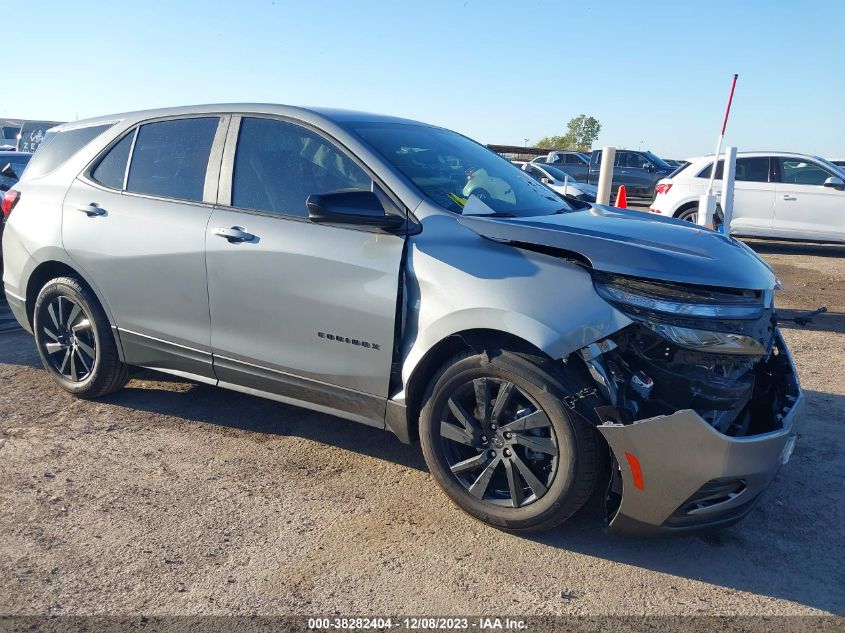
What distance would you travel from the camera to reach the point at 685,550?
3223mm

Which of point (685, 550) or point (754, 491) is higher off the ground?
point (754, 491)

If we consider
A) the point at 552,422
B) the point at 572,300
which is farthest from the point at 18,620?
the point at 572,300

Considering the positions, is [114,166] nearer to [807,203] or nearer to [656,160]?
[807,203]

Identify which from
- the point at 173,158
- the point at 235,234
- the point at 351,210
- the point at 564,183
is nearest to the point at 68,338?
the point at 173,158

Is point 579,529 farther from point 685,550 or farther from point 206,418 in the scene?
point 206,418

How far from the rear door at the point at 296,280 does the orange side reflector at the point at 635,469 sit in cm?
118

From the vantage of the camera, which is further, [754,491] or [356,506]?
[356,506]

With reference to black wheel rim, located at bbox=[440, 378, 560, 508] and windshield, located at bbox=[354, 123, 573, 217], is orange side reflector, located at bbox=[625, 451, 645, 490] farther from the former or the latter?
windshield, located at bbox=[354, 123, 573, 217]

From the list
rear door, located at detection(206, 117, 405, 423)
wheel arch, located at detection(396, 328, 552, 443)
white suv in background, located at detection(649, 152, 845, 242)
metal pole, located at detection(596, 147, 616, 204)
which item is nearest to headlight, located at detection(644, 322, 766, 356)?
wheel arch, located at detection(396, 328, 552, 443)

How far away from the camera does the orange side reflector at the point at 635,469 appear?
9.48 feet

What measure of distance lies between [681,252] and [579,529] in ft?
4.39

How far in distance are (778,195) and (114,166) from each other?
34.3 feet

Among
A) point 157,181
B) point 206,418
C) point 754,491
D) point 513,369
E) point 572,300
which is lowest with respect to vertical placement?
point 206,418

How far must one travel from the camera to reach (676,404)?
3.00 metres
